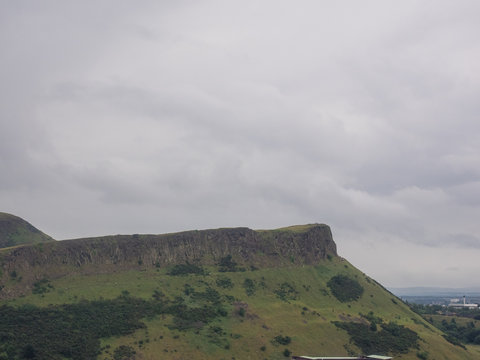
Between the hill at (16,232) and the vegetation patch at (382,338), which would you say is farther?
the hill at (16,232)

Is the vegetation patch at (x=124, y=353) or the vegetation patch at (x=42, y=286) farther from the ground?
the vegetation patch at (x=42, y=286)

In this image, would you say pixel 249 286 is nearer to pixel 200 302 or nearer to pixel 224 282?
pixel 224 282

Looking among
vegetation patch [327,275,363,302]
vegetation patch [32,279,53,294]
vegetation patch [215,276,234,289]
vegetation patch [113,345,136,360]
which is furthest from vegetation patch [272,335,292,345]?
vegetation patch [32,279,53,294]

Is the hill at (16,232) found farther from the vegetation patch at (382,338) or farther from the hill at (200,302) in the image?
the vegetation patch at (382,338)

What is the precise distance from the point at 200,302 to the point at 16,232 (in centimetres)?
9821

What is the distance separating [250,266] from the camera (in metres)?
151

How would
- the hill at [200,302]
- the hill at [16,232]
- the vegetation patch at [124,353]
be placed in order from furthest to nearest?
the hill at [16,232] < the hill at [200,302] < the vegetation patch at [124,353]

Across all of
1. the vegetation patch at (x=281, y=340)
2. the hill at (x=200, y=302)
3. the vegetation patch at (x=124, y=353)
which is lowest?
the vegetation patch at (x=124, y=353)

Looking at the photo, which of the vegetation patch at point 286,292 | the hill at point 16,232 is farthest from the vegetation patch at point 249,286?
the hill at point 16,232

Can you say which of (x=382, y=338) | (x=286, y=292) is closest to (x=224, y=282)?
(x=286, y=292)

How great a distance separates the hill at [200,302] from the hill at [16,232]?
5329 cm

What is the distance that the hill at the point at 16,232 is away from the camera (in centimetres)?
17825

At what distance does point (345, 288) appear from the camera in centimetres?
15200

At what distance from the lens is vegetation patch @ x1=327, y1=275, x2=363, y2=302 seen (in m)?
147
